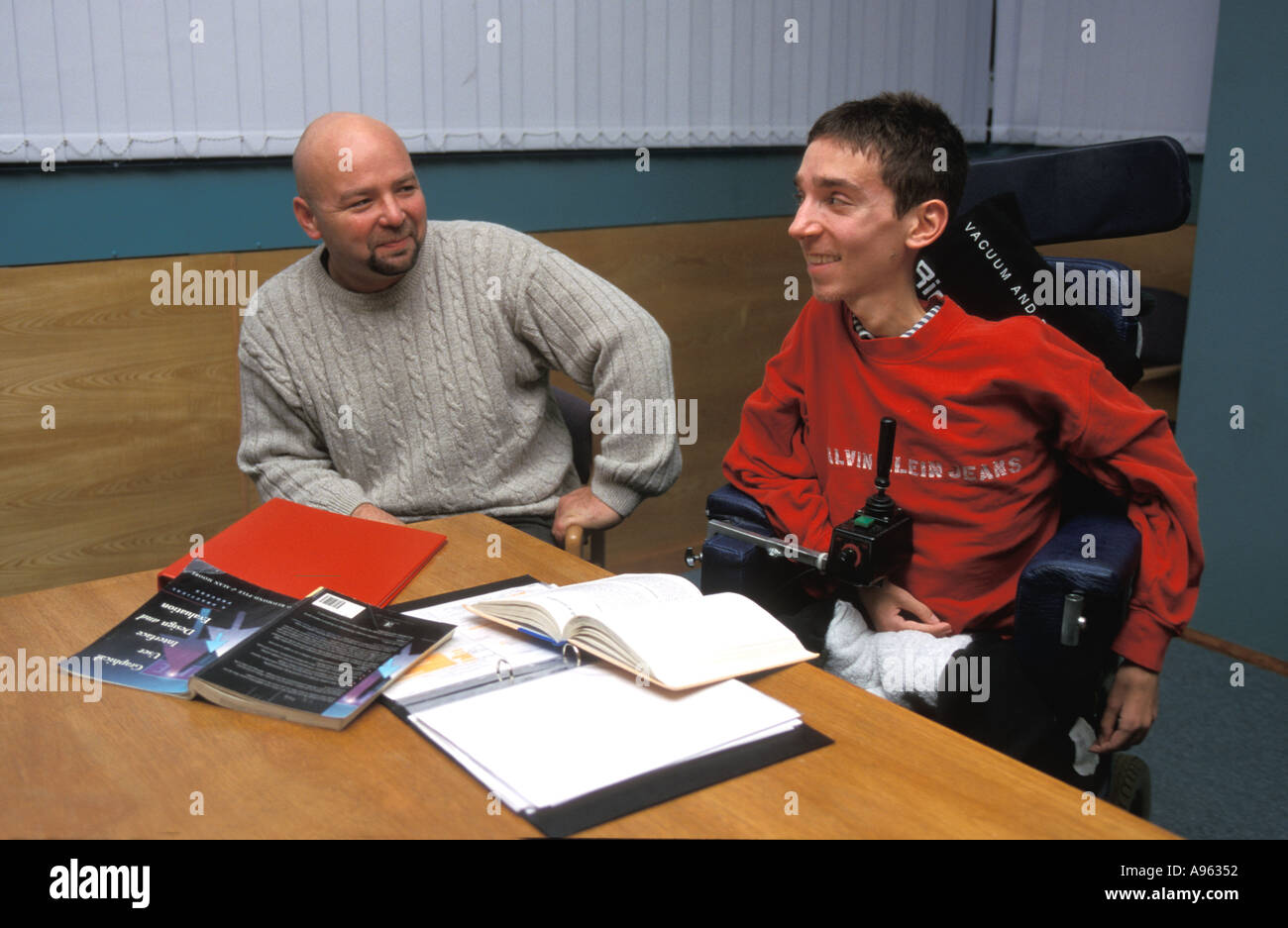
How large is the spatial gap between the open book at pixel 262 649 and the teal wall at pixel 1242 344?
6.90 ft

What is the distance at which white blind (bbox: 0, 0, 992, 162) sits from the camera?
2168 mm

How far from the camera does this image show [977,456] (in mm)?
1530

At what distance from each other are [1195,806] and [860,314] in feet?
4.05

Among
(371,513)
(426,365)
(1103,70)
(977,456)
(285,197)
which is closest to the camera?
(977,456)

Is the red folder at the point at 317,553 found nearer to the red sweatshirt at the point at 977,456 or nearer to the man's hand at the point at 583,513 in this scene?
the man's hand at the point at 583,513

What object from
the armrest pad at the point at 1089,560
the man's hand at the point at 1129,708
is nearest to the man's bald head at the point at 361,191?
the armrest pad at the point at 1089,560

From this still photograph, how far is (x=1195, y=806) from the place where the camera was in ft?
6.87

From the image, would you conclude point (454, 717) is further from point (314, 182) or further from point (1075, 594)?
point (314, 182)

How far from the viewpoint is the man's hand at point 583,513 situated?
186 cm

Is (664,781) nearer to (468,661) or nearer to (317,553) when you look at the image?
(468,661)

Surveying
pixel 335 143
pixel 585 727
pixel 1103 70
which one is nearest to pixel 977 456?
pixel 585 727

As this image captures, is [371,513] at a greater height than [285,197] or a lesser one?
lesser

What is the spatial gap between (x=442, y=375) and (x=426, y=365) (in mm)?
33
